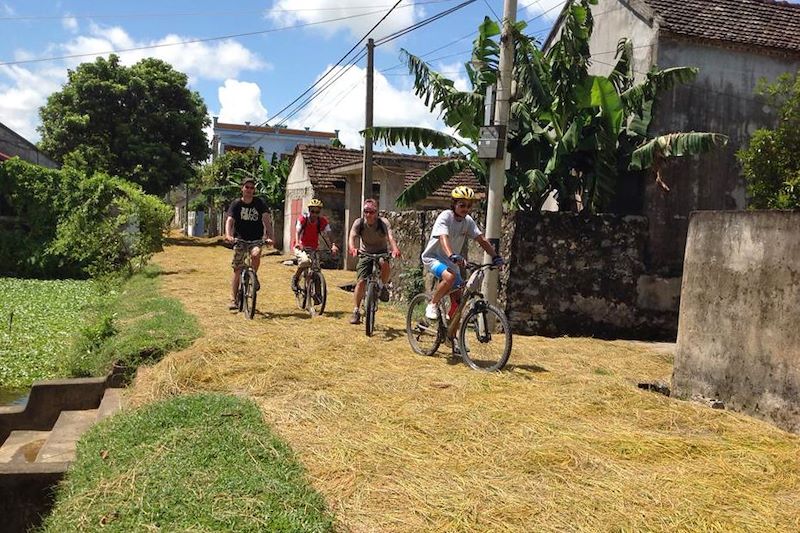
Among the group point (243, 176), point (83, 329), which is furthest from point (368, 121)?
point (243, 176)

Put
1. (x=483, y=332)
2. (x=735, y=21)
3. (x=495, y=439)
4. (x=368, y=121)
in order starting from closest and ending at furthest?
(x=495, y=439), (x=483, y=332), (x=735, y=21), (x=368, y=121)

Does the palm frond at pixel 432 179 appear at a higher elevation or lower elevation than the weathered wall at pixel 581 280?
higher

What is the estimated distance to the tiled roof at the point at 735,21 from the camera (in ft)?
40.6

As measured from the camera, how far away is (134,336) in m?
7.67

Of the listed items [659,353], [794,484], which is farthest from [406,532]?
[659,353]

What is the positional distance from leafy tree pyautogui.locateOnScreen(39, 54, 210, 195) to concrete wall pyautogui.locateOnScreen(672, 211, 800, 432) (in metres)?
28.7

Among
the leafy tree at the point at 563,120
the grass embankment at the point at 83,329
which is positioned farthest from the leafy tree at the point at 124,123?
the leafy tree at the point at 563,120

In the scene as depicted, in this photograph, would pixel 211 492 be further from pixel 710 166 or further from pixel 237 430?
pixel 710 166

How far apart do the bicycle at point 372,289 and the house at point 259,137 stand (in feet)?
A: 150

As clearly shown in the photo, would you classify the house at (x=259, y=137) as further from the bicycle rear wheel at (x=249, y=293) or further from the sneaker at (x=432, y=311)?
the sneaker at (x=432, y=311)

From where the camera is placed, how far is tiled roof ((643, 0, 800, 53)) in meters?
12.4

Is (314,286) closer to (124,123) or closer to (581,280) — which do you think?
(581,280)

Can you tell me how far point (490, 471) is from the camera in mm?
4094

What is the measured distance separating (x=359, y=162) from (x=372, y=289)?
12.5 m
